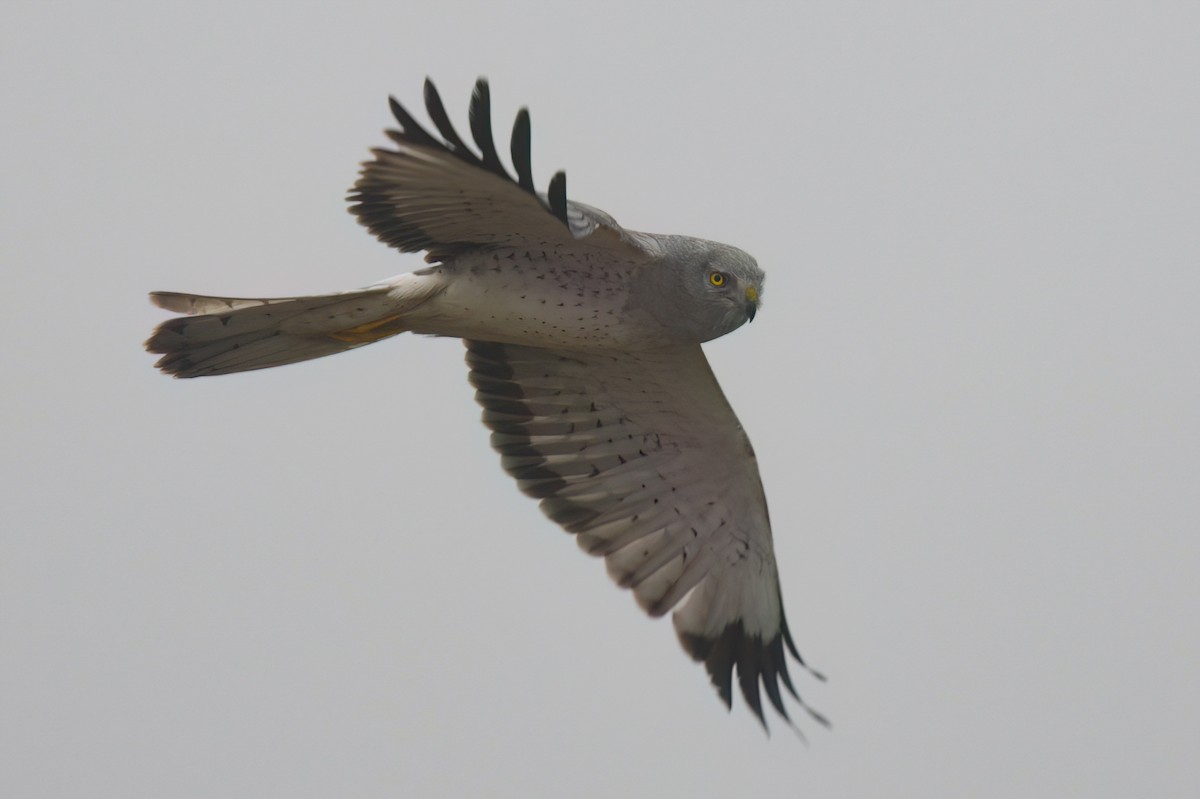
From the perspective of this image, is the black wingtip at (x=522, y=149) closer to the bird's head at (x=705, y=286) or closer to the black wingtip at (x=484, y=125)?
the black wingtip at (x=484, y=125)

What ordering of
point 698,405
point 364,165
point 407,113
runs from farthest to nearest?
point 698,405
point 364,165
point 407,113

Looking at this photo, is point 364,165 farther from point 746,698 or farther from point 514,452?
point 746,698

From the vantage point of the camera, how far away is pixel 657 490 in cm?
833

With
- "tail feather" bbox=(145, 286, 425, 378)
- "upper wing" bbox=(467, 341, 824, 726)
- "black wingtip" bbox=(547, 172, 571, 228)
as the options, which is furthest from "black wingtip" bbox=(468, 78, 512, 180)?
"upper wing" bbox=(467, 341, 824, 726)

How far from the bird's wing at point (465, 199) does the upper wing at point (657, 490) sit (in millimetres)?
1294

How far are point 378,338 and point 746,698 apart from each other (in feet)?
9.57

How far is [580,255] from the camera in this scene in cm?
688

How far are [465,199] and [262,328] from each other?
41.9 inches

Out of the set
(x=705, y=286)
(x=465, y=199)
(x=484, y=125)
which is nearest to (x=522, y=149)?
(x=484, y=125)

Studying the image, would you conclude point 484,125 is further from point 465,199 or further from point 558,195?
point 465,199

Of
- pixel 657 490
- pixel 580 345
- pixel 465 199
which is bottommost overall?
pixel 657 490

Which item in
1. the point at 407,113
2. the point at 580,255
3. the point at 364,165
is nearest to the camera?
the point at 407,113

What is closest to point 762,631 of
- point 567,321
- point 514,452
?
point 514,452

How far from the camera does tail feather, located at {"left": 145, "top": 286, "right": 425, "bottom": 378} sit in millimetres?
6555
